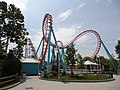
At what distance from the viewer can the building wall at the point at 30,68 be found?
40.3 m

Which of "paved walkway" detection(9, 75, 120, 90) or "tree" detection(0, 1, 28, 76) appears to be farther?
"tree" detection(0, 1, 28, 76)

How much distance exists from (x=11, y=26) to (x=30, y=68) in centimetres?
1396

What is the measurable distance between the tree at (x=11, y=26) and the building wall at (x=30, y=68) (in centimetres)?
1014

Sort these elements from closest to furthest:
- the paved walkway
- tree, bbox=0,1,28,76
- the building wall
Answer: the paved walkway < tree, bbox=0,1,28,76 < the building wall

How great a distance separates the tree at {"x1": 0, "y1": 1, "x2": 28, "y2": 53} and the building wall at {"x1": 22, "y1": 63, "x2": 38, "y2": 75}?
1014 cm

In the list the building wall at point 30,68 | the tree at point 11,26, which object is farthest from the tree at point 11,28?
the building wall at point 30,68

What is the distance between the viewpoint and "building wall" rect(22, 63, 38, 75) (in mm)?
40281

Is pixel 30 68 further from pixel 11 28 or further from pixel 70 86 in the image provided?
pixel 70 86

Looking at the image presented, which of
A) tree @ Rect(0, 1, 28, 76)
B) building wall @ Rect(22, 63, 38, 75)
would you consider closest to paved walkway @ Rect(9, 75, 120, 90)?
tree @ Rect(0, 1, 28, 76)

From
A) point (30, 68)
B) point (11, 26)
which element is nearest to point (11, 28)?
point (11, 26)

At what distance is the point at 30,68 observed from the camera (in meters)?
40.6

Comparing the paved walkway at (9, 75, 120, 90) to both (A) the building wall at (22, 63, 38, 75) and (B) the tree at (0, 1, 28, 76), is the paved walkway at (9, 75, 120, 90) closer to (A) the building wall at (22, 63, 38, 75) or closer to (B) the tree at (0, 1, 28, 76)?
(B) the tree at (0, 1, 28, 76)

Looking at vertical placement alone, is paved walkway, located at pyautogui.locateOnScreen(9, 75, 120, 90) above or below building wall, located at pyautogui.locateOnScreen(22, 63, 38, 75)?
below

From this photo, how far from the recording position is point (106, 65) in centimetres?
8025
